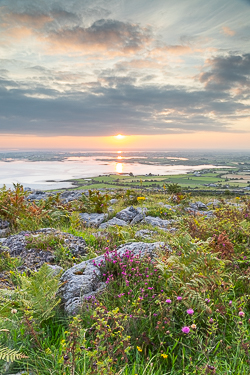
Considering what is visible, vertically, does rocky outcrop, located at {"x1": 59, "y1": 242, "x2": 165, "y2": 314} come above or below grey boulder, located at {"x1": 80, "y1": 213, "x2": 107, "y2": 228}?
above

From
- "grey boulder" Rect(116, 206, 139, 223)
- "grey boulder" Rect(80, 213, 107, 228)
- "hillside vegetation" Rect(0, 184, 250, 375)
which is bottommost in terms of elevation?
"grey boulder" Rect(80, 213, 107, 228)

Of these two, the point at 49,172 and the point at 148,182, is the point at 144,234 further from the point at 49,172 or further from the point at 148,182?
the point at 49,172

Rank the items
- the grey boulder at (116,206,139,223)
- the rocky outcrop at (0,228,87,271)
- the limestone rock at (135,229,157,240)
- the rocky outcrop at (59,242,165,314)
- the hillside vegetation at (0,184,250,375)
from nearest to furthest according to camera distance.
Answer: the hillside vegetation at (0,184,250,375)
the rocky outcrop at (59,242,165,314)
the rocky outcrop at (0,228,87,271)
the limestone rock at (135,229,157,240)
the grey boulder at (116,206,139,223)

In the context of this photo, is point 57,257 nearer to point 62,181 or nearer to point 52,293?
point 52,293

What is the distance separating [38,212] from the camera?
7.91m

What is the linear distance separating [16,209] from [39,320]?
590 cm

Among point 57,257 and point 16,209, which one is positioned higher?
point 16,209

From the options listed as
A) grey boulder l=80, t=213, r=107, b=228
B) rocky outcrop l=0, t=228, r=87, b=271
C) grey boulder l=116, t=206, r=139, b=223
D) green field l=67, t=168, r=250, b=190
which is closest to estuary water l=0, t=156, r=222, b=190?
green field l=67, t=168, r=250, b=190

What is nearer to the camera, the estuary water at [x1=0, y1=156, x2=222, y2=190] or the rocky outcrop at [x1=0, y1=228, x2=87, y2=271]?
the rocky outcrop at [x1=0, y1=228, x2=87, y2=271]

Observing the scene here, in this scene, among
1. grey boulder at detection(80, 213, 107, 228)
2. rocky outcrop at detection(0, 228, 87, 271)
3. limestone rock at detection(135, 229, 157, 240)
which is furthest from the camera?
grey boulder at detection(80, 213, 107, 228)

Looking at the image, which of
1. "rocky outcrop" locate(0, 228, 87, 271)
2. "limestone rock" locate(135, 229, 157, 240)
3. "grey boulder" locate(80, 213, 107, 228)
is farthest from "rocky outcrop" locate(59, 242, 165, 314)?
"grey boulder" locate(80, 213, 107, 228)

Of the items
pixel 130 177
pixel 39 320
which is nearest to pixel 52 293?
pixel 39 320

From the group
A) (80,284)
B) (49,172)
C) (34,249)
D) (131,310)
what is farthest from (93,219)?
(49,172)

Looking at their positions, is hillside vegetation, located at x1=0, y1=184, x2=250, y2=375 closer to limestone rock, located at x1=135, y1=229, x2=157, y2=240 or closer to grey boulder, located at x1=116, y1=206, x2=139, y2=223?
limestone rock, located at x1=135, y1=229, x2=157, y2=240
